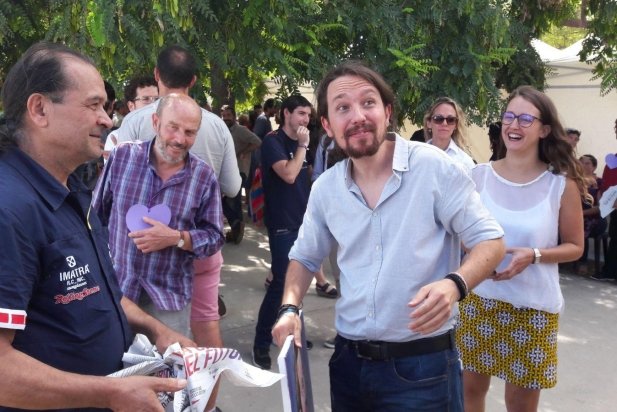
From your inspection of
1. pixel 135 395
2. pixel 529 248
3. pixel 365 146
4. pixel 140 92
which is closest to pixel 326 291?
pixel 140 92

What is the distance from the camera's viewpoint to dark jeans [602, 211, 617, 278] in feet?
24.5

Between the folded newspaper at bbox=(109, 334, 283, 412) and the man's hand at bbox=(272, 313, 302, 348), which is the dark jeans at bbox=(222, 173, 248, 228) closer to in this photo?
the man's hand at bbox=(272, 313, 302, 348)

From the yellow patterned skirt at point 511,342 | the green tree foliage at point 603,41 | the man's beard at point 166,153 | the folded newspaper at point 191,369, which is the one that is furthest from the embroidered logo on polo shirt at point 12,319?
the green tree foliage at point 603,41

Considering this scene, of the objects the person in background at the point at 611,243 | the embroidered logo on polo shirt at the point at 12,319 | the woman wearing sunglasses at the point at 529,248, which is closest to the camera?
the embroidered logo on polo shirt at the point at 12,319

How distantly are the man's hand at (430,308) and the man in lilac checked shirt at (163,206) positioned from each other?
1.55m

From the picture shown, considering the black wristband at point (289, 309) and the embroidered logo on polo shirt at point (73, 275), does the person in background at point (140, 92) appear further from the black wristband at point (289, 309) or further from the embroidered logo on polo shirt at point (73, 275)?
the embroidered logo on polo shirt at point (73, 275)

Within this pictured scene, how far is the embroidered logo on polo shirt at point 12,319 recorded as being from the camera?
4.76 ft

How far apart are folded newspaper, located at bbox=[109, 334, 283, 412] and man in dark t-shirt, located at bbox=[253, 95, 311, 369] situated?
9.33 ft

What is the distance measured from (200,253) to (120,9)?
1936mm

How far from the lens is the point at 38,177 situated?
5.40 feet

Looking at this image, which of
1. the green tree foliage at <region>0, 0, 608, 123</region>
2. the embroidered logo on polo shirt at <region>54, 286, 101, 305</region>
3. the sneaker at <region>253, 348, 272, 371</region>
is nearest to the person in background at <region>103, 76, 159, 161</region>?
the green tree foliage at <region>0, 0, 608, 123</region>

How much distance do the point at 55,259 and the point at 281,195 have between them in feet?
11.4

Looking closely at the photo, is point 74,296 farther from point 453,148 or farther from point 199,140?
point 453,148

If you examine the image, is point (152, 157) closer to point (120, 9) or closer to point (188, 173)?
point (188, 173)
